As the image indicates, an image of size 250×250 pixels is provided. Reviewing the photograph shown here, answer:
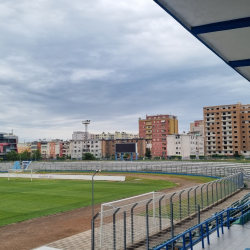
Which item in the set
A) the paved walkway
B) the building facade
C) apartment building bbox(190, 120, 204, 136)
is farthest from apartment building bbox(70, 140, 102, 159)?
the paved walkway

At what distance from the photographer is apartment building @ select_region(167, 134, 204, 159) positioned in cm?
11931

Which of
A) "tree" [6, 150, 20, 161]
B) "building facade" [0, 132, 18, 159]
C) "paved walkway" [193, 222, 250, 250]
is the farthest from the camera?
"building facade" [0, 132, 18, 159]

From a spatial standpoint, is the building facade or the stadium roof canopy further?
the building facade

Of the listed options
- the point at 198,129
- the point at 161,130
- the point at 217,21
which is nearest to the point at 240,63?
the point at 217,21

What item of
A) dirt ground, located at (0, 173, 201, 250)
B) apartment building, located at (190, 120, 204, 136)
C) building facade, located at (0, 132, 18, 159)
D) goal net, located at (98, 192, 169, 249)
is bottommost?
dirt ground, located at (0, 173, 201, 250)

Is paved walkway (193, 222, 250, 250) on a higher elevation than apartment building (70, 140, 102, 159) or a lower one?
lower

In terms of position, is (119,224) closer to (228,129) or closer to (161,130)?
(228,129)

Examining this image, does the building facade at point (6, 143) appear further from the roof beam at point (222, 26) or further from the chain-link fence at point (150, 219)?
the roof beam at point (222, 26)

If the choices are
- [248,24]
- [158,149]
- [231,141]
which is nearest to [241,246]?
[248,24]

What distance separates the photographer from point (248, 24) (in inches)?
299

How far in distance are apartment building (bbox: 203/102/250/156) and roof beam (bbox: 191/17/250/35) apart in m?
112

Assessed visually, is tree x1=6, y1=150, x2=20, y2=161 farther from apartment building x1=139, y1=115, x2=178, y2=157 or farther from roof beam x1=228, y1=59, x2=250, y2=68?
roof beam x1=228, y1=59, x2=250, y2=68

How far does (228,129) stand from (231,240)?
111m

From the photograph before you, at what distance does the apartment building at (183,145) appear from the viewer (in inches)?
4697
